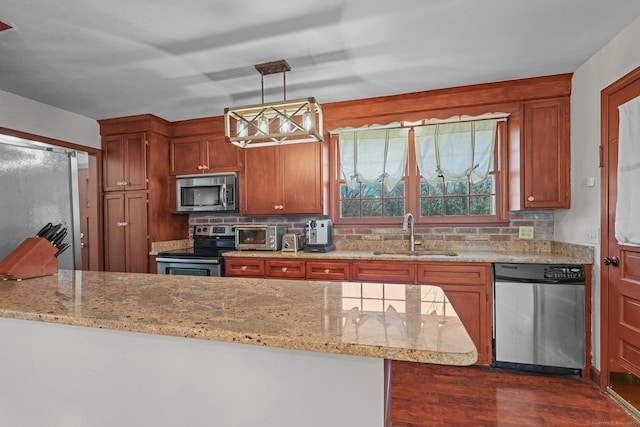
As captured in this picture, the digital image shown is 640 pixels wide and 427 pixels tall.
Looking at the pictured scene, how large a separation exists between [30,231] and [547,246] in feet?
14.6

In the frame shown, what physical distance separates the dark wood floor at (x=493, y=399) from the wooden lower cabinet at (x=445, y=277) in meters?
0.30

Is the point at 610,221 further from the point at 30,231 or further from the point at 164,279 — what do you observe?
the point at 30,231

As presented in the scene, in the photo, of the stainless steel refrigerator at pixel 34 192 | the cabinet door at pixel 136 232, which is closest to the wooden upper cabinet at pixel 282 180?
the cabinet door at pixel 136 232

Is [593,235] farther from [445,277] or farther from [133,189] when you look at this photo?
[133,189]

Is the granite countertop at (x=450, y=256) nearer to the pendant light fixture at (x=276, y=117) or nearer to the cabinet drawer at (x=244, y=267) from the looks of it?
the cabinet drawer at (x=244, y=267)

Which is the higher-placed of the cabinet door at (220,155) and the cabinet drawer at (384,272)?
the cabinet door at (220,155)

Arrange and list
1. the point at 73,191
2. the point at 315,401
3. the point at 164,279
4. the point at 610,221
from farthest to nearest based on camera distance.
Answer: the point at 73,191
the point at 610,221
the point at 164,279
the point at 315,401

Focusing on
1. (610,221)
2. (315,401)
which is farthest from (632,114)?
(315,401)

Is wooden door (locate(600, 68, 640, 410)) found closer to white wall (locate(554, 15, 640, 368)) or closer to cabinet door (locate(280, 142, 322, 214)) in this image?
white wall (locate(554, 15, 640, 368))

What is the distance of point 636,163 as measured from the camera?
6.15 feet

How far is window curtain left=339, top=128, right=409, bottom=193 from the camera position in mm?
3236

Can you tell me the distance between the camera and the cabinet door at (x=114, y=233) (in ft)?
11.9

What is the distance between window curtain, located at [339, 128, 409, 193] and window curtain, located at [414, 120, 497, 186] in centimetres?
18

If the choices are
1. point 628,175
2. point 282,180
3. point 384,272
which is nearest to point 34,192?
point 282,180
